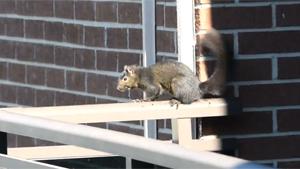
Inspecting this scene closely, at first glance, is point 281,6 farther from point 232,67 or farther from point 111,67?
point 111,67

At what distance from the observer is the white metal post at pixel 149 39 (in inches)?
192

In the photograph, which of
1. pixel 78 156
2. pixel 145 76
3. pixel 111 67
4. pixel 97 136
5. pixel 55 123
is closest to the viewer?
pixel 97 136

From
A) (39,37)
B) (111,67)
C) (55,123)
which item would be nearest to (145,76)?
(111,67)

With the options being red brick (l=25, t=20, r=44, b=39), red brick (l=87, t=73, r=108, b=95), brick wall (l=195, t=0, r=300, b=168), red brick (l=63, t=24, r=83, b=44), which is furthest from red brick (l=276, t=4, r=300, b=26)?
→ red brick (l=25, t=20, r=44, b=39)

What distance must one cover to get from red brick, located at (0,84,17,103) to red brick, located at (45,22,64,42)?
20.8 inches

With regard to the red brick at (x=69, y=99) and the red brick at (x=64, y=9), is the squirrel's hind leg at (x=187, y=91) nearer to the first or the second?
the red brick at (x=69, y=99)

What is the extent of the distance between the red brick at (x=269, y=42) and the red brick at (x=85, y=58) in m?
1.13

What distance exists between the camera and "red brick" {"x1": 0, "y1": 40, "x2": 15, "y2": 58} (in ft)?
20.1

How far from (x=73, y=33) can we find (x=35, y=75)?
49 centimetres

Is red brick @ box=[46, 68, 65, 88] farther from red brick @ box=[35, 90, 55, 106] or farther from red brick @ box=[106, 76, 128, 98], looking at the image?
red brick @ box=[106, 76, 128, 98]

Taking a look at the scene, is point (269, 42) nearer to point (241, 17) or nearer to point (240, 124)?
point (241, 17)

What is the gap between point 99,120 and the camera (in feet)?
12.6

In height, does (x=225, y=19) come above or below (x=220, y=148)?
above

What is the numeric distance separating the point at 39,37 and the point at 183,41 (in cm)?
160
